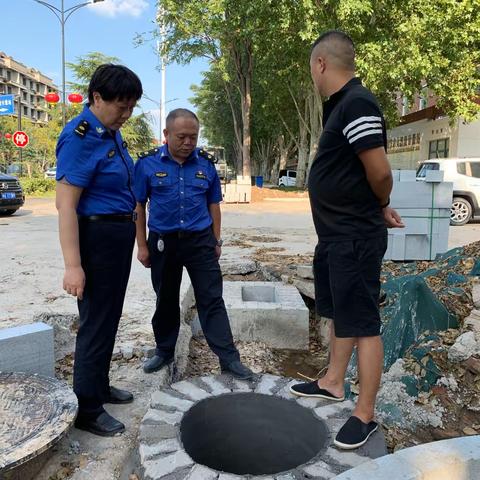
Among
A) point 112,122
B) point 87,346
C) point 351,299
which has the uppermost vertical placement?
point 112,122

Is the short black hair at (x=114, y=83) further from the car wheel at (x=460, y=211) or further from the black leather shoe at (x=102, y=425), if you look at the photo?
the car wheel at (x=460, y=211)

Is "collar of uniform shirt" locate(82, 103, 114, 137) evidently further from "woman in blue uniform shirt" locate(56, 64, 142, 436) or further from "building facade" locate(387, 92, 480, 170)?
"building facade" locate(387, 92, 480, 170)

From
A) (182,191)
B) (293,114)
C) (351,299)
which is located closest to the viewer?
(351,299)

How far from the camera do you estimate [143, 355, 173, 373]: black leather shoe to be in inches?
134

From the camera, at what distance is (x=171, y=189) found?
3236mm

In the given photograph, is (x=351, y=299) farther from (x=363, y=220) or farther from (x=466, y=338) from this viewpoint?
(x=466, y=338)

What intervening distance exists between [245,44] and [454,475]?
23262 mm

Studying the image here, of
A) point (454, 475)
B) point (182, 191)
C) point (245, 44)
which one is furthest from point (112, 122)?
point (245, 44)

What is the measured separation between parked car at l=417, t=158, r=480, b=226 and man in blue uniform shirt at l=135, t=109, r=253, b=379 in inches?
426

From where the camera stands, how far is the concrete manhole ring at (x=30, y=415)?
2.11 m

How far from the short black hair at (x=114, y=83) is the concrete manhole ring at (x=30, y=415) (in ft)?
4.94

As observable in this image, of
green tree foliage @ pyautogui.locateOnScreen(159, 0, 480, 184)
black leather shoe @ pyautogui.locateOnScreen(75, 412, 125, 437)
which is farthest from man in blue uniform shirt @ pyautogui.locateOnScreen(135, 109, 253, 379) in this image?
green tree foliage @ pyautogui.locateOnScreen(159, 0, 480, 184)

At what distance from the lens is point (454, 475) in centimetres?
140

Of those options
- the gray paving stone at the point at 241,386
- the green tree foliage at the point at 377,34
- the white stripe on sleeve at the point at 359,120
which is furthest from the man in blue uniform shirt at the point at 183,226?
the green tree foliage at the point at 377,34
